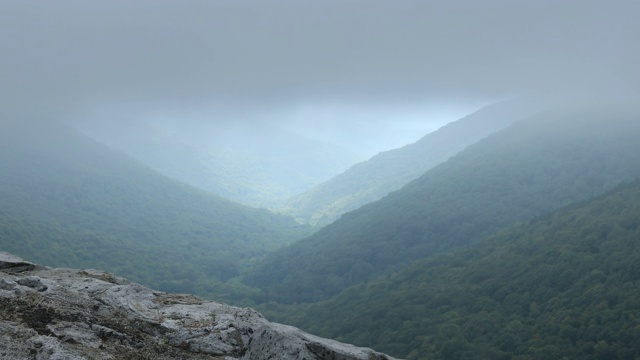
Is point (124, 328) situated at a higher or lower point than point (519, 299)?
higher

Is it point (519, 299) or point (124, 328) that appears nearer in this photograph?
point (124, 328)

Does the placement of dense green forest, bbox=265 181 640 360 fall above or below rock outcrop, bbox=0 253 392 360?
below

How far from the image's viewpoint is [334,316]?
5659 inches

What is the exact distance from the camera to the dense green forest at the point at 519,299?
100250 mm

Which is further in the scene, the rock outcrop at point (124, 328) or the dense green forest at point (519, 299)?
the dense green forest at point (519, 299)

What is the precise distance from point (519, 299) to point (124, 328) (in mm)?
122120

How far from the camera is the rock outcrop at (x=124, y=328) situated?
13.6 m

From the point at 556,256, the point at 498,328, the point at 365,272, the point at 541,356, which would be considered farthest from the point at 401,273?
the point at 541,356

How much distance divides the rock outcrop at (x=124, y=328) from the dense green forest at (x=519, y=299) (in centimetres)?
8650

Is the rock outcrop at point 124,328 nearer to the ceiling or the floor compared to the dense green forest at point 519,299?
nearer to the ceiling

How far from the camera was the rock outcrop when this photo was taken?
13.6m

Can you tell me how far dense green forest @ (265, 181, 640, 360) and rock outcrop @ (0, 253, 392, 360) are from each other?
86503 millimetres

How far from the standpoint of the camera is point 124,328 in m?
15.2

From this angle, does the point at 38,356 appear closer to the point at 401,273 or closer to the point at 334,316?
the point at 334,316
